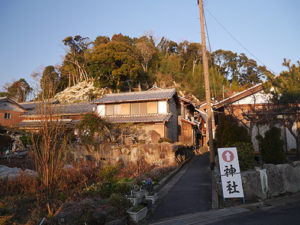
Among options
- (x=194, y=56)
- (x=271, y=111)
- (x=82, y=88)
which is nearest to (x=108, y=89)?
(x=82, y=88)

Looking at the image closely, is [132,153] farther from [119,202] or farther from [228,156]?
[119,202]

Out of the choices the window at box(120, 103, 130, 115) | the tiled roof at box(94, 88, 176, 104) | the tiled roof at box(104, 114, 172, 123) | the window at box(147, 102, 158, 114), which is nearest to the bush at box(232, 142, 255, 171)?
the tiled roof at box(104, 114, 172, 123)

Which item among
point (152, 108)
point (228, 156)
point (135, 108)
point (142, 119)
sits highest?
point (135, 108)

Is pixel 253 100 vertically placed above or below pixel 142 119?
above

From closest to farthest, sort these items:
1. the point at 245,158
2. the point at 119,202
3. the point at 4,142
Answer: the point at 119,202 < the point at 245,158 < the point at 4,142

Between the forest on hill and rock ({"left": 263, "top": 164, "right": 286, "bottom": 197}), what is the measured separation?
25.1 m

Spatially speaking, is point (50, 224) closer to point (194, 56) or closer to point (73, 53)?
point (194, 56)

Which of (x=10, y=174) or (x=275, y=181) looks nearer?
(x=275, y=181)

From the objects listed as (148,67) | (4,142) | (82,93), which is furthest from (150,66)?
(4,142)

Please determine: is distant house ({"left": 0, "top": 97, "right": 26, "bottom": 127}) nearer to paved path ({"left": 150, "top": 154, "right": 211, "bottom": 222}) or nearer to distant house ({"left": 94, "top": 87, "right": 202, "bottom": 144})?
distant house ({"left": 94, "top": 87, "right": 202, "bottom": 144})

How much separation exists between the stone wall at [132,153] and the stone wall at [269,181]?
7729 mm

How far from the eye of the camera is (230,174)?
8750mm

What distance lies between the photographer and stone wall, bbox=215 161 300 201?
9023 mm

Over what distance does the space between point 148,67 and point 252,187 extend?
135 ft
